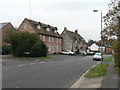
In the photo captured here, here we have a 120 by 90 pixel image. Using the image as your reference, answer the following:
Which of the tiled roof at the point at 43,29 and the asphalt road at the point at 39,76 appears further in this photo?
the tiled roof at the point at 43,29

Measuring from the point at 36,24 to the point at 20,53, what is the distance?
2083 cm

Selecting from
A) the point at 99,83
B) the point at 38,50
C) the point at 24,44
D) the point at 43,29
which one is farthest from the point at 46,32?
the point at 99,83

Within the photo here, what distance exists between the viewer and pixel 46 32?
206ft

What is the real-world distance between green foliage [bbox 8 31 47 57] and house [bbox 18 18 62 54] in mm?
15881

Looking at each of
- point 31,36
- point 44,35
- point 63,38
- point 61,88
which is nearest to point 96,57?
point 31,36

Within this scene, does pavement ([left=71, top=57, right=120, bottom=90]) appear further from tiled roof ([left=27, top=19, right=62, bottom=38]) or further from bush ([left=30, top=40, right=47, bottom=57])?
tiled roof ([left=27, top=19, right=62, bottom=38])

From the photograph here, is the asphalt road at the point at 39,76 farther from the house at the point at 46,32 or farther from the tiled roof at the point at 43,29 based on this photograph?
the tiled roof at the point at 43,29

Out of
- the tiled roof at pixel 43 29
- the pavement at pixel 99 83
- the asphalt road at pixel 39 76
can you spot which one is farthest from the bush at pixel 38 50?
the pavement at pixel 99 83

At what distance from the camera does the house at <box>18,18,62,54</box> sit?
2255 inches

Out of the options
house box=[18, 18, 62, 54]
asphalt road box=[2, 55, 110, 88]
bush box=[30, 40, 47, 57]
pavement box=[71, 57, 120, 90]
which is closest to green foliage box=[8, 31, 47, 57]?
bush box=[30, 40, 47, 57]

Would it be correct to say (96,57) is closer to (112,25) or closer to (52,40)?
(112,25)

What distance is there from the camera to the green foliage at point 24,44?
39500 millimetres

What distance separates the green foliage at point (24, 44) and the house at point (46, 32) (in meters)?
15.9

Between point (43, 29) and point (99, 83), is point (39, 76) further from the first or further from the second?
point (43, 29)
